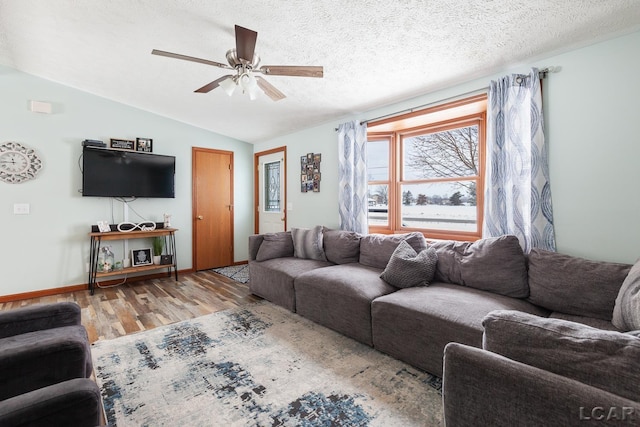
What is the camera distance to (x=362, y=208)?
3.58 m

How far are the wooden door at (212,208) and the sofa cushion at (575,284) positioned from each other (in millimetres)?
4634

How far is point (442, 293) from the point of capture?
2191mm

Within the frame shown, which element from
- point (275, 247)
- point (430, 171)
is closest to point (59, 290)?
point (275, 247)

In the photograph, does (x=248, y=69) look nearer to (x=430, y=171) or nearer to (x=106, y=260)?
(x=430, y=171)

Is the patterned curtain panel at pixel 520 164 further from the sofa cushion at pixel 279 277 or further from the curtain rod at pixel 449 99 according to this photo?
the sofa cushion at pixel 279 277

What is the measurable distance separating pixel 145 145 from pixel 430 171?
4.14 metres

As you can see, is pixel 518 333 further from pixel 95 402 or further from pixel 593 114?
pixel 593 114

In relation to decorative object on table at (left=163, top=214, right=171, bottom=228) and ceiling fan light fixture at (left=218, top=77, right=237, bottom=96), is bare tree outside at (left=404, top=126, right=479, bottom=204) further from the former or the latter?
decorative object on table at (left=163, top=214, right=171, bottom=228)

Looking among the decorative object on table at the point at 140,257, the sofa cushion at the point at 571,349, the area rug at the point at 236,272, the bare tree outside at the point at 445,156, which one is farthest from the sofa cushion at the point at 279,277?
the sofa cushion at the point at 571,349

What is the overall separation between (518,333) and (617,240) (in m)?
1.78

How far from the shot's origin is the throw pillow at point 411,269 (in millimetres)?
2463

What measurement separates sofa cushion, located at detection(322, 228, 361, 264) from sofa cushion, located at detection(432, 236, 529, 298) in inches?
41.5

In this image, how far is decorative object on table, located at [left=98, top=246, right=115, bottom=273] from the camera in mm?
3930

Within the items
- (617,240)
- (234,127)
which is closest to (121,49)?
(234,127)
